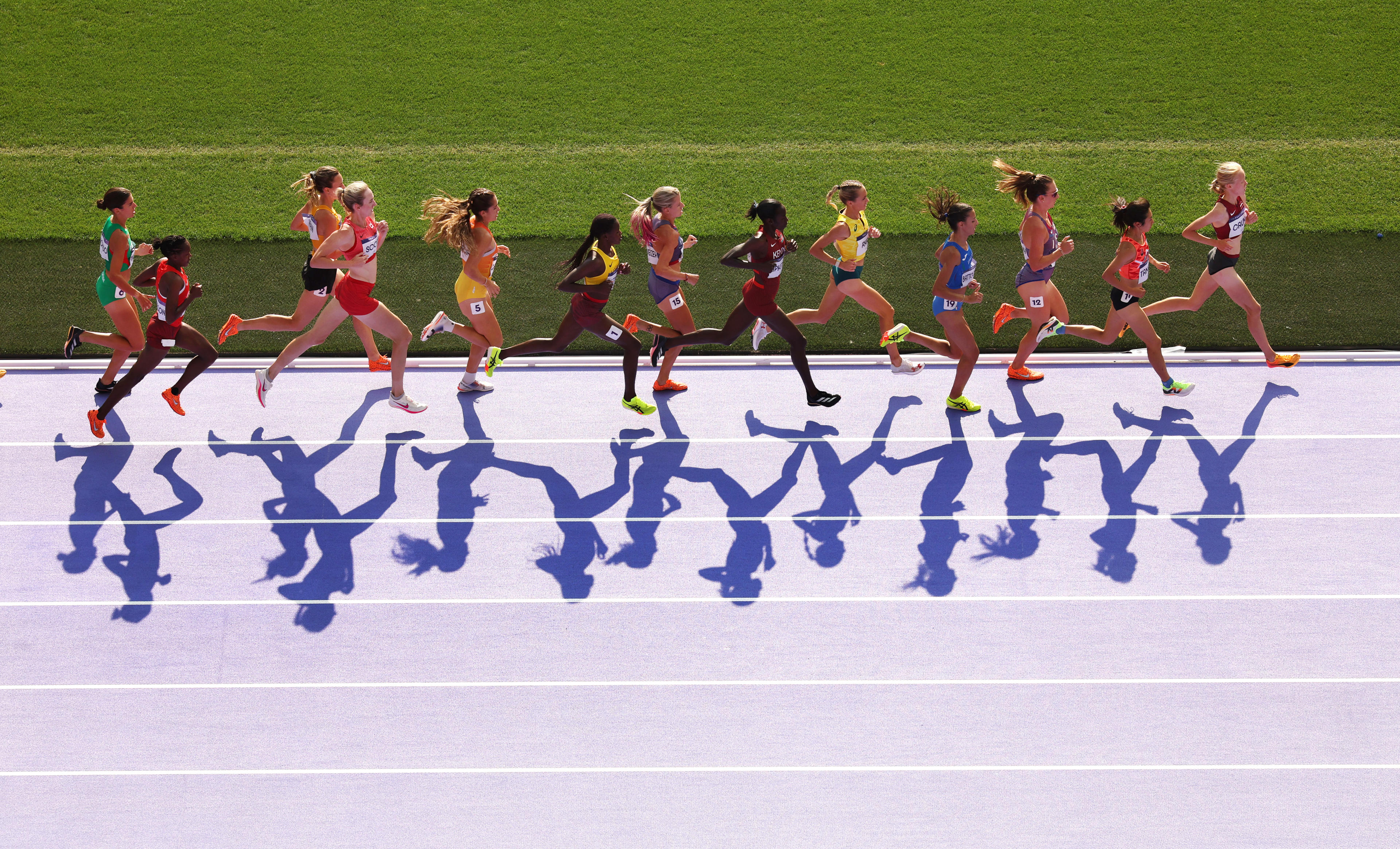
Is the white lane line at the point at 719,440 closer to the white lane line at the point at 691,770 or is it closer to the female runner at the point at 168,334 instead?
the female runner at the point at 168,334

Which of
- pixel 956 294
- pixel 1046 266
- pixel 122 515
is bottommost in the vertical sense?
pixel 122 515

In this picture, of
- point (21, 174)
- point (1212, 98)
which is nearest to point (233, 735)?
point (21, 174)

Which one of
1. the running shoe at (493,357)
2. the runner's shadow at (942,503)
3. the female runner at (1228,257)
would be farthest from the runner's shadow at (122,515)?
the female runner at (1228,257)

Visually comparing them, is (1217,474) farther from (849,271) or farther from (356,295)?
(356,295)

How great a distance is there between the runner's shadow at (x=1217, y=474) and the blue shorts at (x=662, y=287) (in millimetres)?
3712

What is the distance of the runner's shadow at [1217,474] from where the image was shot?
7523mm

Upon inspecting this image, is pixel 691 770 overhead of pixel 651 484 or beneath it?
overhead

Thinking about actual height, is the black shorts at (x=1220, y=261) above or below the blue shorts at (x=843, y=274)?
above

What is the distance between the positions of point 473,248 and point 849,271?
298cm

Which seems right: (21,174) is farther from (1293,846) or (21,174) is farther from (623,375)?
(1293,846)

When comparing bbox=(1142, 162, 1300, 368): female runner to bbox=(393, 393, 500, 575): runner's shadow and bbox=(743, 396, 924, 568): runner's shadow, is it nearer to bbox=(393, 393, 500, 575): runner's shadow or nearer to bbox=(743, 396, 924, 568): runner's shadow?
bbox=(743, 396, 924, 568): runner's shadow

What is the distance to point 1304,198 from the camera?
1316 centimetres

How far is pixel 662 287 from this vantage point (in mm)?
8656

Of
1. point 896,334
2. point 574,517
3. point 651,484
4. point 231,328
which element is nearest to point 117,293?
point 231,328
